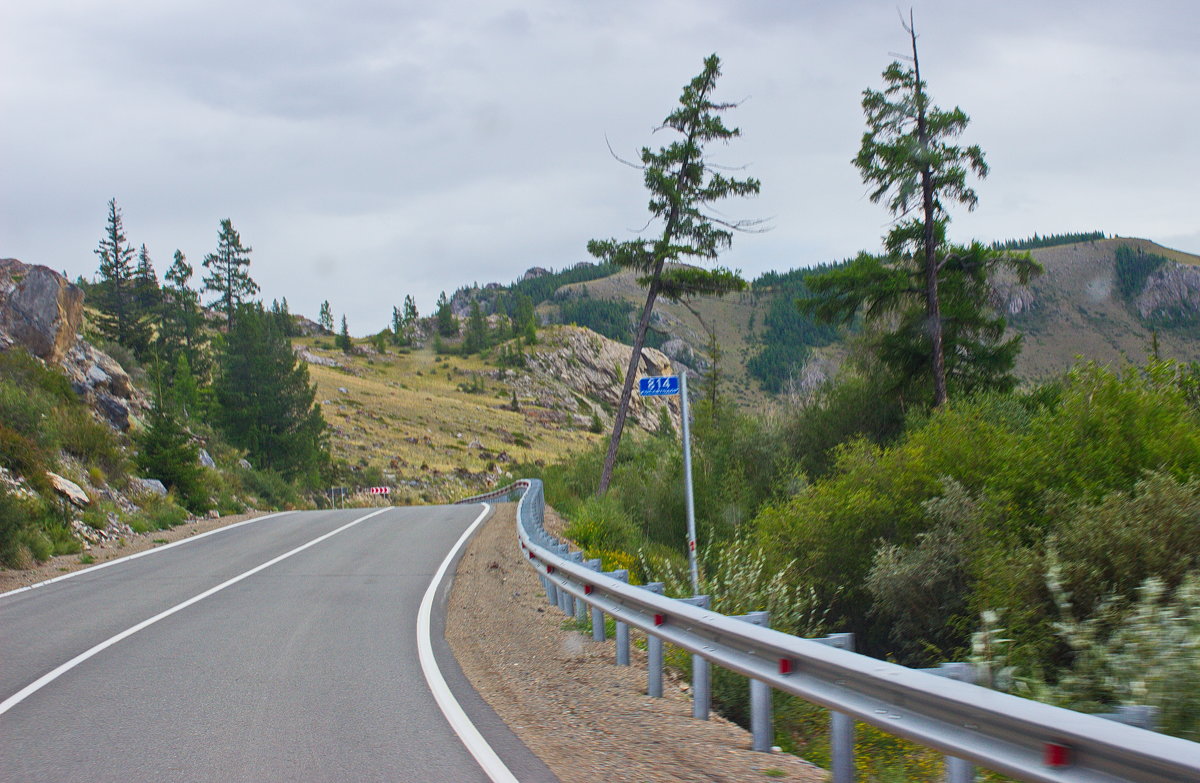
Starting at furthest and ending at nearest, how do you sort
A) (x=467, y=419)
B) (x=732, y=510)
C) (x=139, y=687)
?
(x=467, y=419) < (x=732, y=510) < (x=139, y=687)

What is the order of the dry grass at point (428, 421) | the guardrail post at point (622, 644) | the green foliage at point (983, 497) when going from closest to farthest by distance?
the guardrail post at point (622, 644), the green foliage at point (983, 497), the dry grass at point (428, 421)

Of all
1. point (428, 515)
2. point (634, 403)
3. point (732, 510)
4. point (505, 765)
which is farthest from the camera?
point (634, 403)

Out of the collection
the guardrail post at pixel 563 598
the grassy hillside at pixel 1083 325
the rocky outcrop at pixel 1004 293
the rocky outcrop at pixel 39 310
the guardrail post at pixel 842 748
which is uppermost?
the grassy hillside at pixel 1083 325

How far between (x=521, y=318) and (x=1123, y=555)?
15638 cm

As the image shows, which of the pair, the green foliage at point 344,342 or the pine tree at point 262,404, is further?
the green foliage at point 344,342

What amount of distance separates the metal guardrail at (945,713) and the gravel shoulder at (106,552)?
37.8 ft

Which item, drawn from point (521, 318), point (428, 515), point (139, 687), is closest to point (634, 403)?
point (521, 318)

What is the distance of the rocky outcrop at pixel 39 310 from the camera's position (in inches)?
1166

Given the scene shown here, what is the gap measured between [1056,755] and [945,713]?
0.51 m

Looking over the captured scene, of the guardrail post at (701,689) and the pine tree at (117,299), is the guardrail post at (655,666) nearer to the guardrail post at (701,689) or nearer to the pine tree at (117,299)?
the guardrail post at (701,689)

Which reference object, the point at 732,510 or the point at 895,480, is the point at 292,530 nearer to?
the point at 732,510

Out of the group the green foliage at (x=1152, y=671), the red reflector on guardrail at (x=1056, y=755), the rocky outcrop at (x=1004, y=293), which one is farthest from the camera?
the rocky outcrop at (x=1004, y=293)

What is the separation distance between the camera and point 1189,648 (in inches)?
206

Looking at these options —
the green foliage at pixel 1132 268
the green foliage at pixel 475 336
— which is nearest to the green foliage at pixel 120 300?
the green foliage at pixel 475 336
